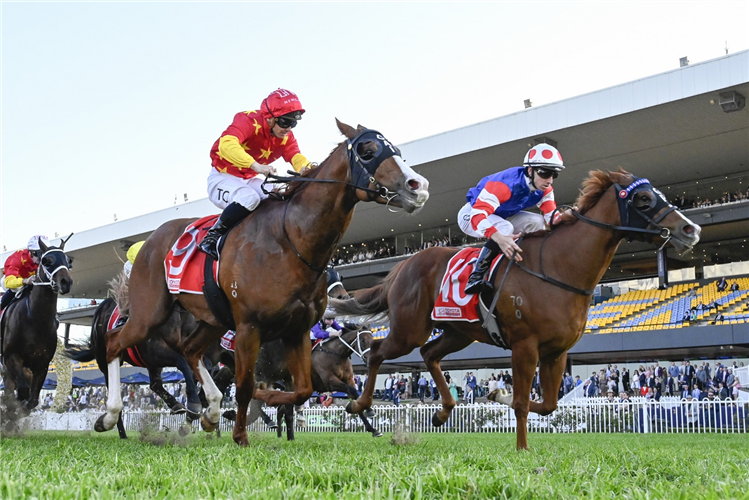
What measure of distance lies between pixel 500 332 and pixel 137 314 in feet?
10.3

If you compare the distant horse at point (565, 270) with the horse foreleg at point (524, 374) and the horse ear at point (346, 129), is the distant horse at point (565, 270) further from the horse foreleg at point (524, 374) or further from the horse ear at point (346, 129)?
the horse ear at point (346, 129)

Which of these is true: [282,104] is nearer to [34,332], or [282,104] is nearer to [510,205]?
[510,205]

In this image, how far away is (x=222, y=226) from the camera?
224 inches

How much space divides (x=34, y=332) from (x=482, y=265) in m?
5.26

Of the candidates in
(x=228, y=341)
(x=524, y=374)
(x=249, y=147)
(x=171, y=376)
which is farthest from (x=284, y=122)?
(x=171, y=376)

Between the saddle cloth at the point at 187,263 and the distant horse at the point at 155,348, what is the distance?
1904mm

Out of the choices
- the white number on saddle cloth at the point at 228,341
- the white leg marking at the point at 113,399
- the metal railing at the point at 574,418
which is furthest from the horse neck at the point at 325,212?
the metal railing at the point at 574,418

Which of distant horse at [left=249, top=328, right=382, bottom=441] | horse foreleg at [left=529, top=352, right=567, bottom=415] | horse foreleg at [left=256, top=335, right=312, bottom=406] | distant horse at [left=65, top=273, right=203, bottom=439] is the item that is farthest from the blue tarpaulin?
horse foreleg at [left=529, top=352, right=567, bottom=415]

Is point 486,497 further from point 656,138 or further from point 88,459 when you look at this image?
point 656,138

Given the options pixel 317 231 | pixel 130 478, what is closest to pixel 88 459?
pixel 130 478

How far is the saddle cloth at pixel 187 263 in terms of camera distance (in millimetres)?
5809

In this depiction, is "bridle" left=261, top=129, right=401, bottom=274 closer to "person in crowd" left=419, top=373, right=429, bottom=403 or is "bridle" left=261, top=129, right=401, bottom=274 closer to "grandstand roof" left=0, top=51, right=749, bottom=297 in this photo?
"grandstand roof" left=0, top=51, right=749, bottom=297

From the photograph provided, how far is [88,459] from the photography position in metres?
3.96

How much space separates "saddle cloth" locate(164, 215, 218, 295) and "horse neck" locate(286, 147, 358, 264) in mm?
979
